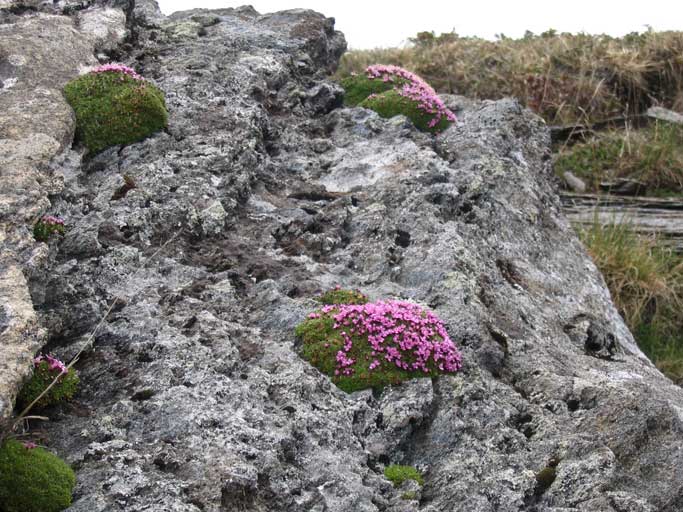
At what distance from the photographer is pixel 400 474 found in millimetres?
6992

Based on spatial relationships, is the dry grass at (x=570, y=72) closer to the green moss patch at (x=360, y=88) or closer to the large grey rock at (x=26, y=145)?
the green moss patch at (x=360, y=88)

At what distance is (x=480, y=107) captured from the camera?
13.6 metres

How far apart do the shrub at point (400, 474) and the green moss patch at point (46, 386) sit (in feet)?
9.58

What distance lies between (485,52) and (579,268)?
1501 centimetres

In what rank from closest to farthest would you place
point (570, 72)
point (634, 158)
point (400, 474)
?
point (400, 474)
point (634, 158)
point (570, 72)

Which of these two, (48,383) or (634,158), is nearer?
(48,383)

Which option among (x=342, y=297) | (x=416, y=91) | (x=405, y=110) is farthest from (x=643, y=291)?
(x=342, y=297)

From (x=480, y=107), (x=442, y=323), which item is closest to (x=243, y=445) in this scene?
(x=442, y=323)

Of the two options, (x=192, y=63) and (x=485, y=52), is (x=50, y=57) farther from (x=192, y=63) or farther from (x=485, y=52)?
(x=485, y=52)

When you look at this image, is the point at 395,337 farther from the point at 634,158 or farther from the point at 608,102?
the point at 608,102

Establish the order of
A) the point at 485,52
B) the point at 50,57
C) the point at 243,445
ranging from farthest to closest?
the point at 485,52 → the point at 50,57 → the point at 243,445

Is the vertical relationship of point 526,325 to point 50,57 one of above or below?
below

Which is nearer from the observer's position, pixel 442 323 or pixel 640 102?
pixel 442 323

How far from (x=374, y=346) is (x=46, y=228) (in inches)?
141
